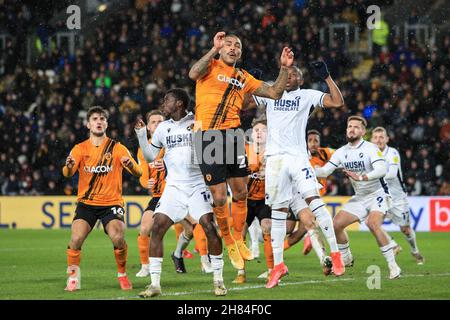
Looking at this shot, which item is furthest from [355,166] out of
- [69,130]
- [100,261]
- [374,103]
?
[69,130]

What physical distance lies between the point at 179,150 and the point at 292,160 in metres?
1.62

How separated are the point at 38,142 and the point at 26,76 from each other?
312 centimetres

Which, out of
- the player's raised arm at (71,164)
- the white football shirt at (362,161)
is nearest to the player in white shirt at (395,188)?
the white football shirt at (362,161)

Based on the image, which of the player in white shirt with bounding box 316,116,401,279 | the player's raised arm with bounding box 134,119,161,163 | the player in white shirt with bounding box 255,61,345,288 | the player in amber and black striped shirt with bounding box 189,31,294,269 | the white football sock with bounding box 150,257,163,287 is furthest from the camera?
the player in white shirt with bounding box 316,116,401,279

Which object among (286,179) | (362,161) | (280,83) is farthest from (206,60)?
(362,161)

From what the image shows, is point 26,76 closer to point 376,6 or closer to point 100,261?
point 376,6

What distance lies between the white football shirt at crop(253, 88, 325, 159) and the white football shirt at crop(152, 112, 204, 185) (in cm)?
133

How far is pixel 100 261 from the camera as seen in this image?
14.8 meters

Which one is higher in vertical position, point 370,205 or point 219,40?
point 219,40

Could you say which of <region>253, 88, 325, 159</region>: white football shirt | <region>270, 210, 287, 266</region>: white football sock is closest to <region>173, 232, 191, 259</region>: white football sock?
<region>270, 210, 287, 266</region>: white football sock

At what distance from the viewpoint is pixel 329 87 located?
35.6ft

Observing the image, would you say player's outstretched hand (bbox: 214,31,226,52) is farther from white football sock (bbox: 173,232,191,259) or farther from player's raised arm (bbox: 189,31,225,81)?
white football sock (bbox: 173,232,191,259)

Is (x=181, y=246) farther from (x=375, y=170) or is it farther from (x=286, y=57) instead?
(x=286, y=57)

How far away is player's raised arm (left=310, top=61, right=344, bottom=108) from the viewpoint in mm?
10656
